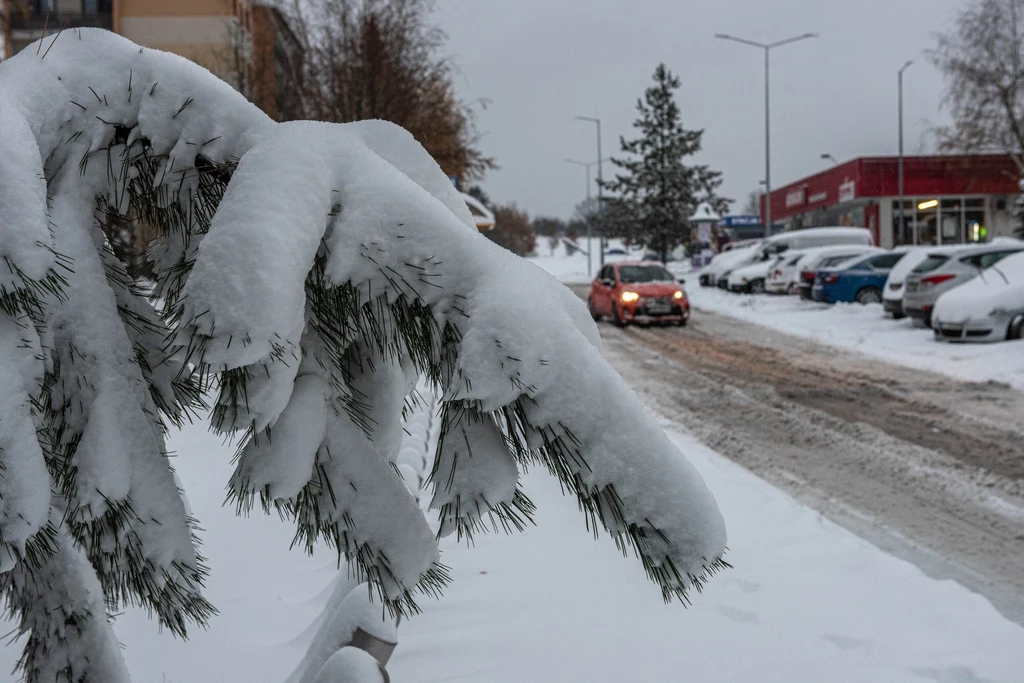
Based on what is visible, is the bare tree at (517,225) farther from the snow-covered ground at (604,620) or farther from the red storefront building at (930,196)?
the snow-covered ground at (604,620)

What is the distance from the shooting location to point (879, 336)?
1535 cm

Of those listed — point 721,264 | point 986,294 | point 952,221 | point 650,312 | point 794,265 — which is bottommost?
point 650,312

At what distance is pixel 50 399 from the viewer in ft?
4.75

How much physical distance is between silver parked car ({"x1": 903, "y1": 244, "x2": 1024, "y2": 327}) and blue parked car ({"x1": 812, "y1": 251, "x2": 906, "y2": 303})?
5.17 metres

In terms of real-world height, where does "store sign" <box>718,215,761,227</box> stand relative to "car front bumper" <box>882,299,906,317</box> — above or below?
above

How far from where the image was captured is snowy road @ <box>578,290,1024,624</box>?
515 cm

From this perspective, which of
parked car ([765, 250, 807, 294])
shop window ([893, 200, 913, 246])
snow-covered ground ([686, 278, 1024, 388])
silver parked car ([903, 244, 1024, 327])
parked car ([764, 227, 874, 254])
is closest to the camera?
snow-covered ground ([686, 278, 1024, 388])

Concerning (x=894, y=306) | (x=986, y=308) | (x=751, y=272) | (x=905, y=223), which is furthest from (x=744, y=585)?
(x=905, y=223)

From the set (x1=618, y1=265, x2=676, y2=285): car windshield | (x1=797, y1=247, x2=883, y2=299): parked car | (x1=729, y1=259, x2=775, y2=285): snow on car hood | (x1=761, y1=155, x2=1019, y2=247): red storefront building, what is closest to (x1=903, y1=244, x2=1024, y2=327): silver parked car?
(x1=618, y1=265, x2=676, y2=285): car windshield

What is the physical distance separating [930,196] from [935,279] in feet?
105

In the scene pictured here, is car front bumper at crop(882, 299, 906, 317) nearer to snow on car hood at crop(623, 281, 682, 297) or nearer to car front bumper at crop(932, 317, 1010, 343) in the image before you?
car front bumper at crop(932, 317, 1010, 343)

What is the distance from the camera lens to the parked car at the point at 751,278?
2838cm

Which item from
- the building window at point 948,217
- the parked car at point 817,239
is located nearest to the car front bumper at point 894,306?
the parked car at point 817,239

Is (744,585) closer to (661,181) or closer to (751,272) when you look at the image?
(751,272)
